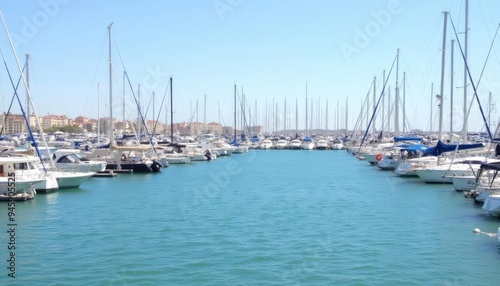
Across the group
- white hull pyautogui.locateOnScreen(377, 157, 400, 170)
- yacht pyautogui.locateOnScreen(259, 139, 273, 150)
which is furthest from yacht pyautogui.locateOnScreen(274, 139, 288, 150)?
white hull pyautogui.locateOnScreen(377, 157, 400, 170)

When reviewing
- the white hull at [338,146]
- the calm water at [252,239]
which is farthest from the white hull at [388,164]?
the white hull at [338,146]

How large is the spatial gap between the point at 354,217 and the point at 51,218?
14.4 m

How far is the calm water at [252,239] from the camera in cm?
1652

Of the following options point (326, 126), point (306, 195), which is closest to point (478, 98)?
point (306, 195)

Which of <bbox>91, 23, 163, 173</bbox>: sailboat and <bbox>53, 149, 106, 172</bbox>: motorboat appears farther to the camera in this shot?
<bbox>91, 23, 163, 173</bbox>: sailboat

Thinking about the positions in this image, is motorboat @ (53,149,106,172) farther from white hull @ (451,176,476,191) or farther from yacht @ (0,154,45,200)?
white hull @ (451,176,476,191)

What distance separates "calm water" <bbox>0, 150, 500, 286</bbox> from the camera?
1652 centimetres

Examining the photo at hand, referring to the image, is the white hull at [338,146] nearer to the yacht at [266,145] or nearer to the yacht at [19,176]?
the yacht at [266,145]

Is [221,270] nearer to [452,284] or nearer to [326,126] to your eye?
[452,284]

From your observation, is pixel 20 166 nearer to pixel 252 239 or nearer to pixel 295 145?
pixel 252 239

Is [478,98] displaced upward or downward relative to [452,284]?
upward

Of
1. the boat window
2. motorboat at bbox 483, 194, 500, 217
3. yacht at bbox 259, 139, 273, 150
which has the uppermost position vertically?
the boat window

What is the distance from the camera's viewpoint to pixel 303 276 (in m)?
16.4

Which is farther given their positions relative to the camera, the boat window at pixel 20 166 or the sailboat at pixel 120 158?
the sailboat at pixel 120 158
